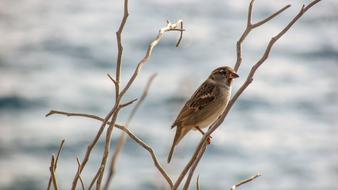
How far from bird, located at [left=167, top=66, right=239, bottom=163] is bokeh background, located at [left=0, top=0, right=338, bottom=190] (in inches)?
148

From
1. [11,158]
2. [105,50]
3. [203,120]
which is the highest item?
[105,50]

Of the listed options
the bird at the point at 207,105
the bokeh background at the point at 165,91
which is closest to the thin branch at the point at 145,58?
the bird at the point at 207,105

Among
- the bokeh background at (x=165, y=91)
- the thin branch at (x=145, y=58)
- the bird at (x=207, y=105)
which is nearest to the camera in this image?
the thin branch at (x=145, y=58)

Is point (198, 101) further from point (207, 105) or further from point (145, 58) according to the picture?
point (145, 58)

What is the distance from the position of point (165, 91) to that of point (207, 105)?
16.9 ft

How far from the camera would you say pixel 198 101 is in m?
4.96

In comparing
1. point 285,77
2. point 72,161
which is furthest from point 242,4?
point 72,161

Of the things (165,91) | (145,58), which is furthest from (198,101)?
(165,91)

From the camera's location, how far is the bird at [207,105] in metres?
4.83

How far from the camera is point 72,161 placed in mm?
9398

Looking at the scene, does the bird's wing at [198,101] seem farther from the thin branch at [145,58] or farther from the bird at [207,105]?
the thin branch at [145,58]

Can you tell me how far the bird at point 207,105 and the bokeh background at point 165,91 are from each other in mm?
3752

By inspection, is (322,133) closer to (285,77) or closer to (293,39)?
(285,77)

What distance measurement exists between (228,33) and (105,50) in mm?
1608
